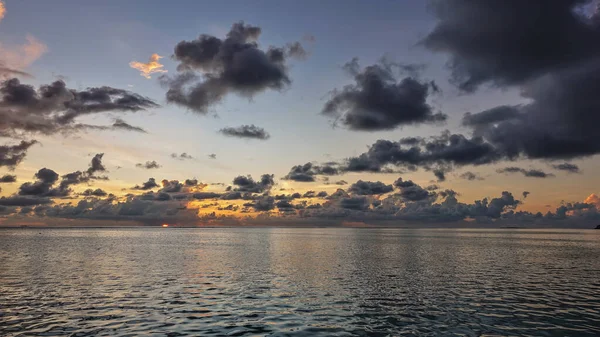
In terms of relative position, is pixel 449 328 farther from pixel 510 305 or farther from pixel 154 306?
pixel 154 306

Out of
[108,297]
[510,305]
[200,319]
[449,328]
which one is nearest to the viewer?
[449,328]

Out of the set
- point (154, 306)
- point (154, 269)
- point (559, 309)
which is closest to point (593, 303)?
point (559, 309)

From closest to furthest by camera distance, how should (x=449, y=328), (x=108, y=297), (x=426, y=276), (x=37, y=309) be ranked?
(x=449, y=328)
(x=37, y=309)
(x=108, y=297)
(x=426, y=276)

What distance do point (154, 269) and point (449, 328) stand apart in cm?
5059

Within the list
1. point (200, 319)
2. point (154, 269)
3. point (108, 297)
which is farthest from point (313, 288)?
point (154, 269)

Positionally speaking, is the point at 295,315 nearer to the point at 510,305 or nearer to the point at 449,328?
the point at 449,328

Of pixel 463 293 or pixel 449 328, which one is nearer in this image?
pixel 449 328

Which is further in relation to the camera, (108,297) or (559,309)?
(108,297)

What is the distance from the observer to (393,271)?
64.9 metres

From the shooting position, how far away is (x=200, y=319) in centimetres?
3089

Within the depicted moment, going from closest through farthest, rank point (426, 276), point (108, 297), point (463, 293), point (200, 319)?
point (200, 319) → point (108, 297) → point (463, 293) → point (426, 276)

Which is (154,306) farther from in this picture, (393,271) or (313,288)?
(393,271)

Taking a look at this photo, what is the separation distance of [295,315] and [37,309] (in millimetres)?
22366

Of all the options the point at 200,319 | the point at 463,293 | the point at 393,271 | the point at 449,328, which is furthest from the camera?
the point at 393,271
